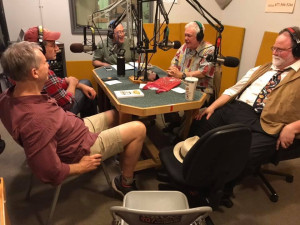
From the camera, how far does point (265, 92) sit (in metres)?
1.80

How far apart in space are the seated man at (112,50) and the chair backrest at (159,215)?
2061mm

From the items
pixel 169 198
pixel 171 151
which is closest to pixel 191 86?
pixel 171 151

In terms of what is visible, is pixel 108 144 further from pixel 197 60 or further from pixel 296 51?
pixel 296 51

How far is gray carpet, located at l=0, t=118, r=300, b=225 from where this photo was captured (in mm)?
1607

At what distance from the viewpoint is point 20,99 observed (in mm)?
1149

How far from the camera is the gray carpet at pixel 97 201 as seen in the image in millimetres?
1607

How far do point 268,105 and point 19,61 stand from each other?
5.24 ft

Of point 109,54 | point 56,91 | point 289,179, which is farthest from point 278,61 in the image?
point 109,54

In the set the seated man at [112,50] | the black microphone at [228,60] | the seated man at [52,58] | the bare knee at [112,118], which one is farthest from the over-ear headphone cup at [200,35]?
the seated man at [52,58]

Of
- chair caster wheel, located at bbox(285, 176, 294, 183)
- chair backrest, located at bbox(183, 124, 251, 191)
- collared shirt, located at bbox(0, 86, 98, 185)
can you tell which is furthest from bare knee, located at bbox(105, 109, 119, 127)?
chair caster wheel, located at bbox(285, 176, 294, 183)

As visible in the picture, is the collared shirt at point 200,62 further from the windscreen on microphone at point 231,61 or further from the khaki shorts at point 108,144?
the khaki shorts at point 108,144

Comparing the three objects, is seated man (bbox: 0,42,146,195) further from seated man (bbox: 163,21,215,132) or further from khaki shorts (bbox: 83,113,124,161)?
seated man (bbox: 163,21,215,132)

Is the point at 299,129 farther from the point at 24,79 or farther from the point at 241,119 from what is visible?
the point at 24,79

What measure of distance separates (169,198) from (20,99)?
3.00ft
